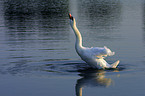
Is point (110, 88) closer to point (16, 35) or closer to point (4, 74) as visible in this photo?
point (4, 74)

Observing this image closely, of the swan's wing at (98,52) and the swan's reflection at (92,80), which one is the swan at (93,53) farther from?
the swan's reflection at (92,80)

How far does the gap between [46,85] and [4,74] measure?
2629 mm

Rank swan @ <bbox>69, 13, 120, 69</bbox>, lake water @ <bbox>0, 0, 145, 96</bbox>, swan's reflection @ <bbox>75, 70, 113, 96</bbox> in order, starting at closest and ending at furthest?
lake water @ <bbox>0, 0, 145, 96</bbox>
swan's reflection @ <bbox>75, 70, 113, 96</bbox>
swan @ <bbox>69, 13, 120, 69</bbox>

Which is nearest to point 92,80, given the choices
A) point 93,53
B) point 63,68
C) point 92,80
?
point 92,80

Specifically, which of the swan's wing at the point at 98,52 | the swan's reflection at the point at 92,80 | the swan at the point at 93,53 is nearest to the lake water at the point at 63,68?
the swan's reflection at the point at 92,80

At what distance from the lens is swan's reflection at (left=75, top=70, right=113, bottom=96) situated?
14645 mm

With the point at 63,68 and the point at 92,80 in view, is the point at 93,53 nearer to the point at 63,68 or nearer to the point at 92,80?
the point at 63,68

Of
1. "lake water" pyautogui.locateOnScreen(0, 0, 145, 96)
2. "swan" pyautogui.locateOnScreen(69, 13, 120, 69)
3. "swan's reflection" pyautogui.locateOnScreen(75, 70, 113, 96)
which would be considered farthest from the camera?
"swan" pyautogui.locateOnScreen(69, 13, 120, 69)

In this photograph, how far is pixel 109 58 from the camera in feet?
68.3

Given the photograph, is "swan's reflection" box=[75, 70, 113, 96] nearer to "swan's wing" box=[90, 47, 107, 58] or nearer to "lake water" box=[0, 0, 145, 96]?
"lake water" box=[0, 0, 145, 96]

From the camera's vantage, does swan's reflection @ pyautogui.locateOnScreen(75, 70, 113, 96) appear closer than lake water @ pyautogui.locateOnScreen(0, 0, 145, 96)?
No

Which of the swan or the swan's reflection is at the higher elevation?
the swan

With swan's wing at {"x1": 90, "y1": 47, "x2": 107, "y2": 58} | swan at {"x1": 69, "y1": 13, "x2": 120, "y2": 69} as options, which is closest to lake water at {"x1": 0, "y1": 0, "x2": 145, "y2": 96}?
swan at {"x1": 69, "y1": 13, "x2": 120, "y2": 69}

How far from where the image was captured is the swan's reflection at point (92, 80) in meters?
14.6
